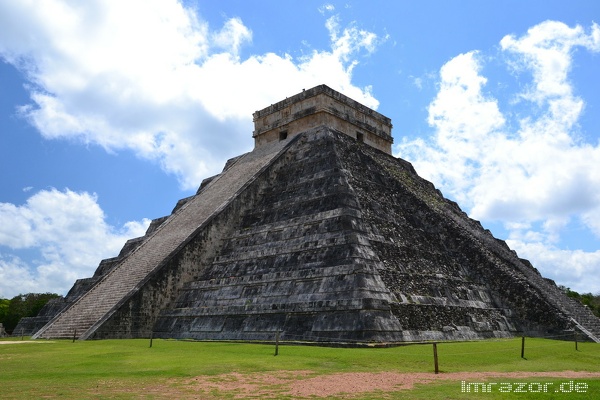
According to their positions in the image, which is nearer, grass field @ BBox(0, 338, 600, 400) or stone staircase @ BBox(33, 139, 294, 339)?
grass field @ BBox(0, 338, 600, 400)

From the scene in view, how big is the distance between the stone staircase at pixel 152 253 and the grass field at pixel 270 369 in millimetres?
2645

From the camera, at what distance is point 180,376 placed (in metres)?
7.64

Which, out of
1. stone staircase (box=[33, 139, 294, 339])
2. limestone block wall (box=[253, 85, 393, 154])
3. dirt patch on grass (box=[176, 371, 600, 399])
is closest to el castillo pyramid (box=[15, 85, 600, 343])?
stone staircase (box=[33, 139, 294, 339])

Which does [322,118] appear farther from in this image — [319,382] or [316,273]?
[319,382]

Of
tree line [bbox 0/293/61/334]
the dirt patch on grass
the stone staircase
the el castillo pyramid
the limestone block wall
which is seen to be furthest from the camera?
tree line [bbox 0/293/61/334]

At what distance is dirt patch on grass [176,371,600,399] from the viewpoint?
20.7 feet

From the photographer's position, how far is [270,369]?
8.31m

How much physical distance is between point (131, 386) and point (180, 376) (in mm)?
985

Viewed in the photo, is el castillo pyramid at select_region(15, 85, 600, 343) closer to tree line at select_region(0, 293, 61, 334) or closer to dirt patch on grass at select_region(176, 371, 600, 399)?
dirt patch on grass at select_region(176, 371, 600, 399)

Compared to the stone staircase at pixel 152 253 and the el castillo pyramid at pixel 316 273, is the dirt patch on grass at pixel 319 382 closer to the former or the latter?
the el castillo pyramid at pixel 316 273

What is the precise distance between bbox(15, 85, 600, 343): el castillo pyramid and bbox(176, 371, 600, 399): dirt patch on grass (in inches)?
119

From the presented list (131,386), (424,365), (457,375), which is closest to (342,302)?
(424,365)

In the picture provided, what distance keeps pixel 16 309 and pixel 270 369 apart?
110 ft

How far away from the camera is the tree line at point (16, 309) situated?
3256cm
